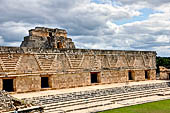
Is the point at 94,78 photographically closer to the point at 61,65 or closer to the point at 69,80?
the point at 69,80

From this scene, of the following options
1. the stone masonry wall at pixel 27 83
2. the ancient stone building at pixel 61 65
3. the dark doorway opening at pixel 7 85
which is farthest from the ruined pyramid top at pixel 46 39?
the stone masonry wall at pixel 27 83

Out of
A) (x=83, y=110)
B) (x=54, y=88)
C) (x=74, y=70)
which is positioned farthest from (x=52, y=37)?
(x=83, y=110)

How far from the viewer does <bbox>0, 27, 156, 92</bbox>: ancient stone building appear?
14.5m

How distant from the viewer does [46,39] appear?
2025cm

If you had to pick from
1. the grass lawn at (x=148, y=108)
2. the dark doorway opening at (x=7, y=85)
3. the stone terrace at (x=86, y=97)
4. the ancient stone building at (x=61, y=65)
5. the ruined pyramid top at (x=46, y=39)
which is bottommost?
the grass lawn at (x=148, y=108)

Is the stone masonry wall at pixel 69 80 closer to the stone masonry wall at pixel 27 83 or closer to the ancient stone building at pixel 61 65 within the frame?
the ancient stone building at pixel 61 65

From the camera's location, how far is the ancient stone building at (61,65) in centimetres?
1453

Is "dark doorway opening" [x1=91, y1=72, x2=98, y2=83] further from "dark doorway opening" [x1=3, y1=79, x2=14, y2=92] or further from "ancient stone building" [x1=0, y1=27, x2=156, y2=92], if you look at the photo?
"dark doorway opening" [x1=3, y1=79, x2=14, y2=92]

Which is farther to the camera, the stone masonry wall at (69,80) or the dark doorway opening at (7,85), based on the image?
the stone masonry wall at (69,80)

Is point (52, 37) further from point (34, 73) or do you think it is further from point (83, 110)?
point (83, 110)

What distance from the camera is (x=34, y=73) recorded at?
15.2 m

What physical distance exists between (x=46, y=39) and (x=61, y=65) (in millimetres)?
4727

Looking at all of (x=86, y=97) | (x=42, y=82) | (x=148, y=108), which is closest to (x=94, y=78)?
(x=42, y=82)

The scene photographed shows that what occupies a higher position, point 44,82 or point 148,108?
point 44,82
